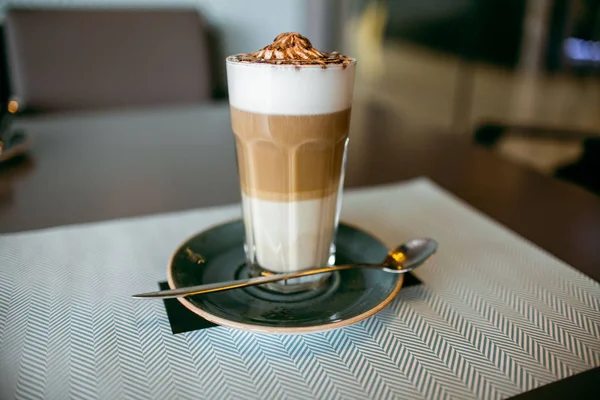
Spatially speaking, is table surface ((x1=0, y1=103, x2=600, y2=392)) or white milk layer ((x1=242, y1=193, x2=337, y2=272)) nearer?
white milk layer ((x1=242, y1=193, x2=337, y2=272))

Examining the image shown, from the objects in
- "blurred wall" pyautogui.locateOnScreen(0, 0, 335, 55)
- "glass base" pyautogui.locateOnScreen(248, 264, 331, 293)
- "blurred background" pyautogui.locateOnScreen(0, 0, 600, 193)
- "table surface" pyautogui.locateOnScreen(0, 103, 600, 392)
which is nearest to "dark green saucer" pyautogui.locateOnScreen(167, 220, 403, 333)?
"glass base" pyautogui.locateOnScreen(248, 264, 331, 293)

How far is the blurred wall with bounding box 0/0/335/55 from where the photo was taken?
5.42 feet

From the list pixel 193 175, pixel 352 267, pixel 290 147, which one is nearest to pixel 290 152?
pixel 290 147

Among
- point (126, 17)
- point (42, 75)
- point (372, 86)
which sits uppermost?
point (126, 17)

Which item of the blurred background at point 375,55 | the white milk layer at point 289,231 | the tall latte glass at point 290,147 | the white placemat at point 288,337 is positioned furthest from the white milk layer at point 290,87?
the blurred background at point 375,55

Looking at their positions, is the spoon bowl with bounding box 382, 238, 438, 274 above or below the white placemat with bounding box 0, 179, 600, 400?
above

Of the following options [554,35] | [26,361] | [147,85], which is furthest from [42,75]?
[554,35]

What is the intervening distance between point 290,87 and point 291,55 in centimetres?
5

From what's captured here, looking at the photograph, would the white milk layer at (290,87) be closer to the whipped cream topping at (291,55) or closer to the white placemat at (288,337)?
the whipped cream topping at (291,55)

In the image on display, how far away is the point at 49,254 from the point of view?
554mm

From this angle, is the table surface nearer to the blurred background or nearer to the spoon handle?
the blurred background

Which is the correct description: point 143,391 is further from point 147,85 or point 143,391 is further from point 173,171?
point 147,85

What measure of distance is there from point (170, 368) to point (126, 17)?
4.24 ft

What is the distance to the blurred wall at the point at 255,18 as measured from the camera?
5.42 ft
